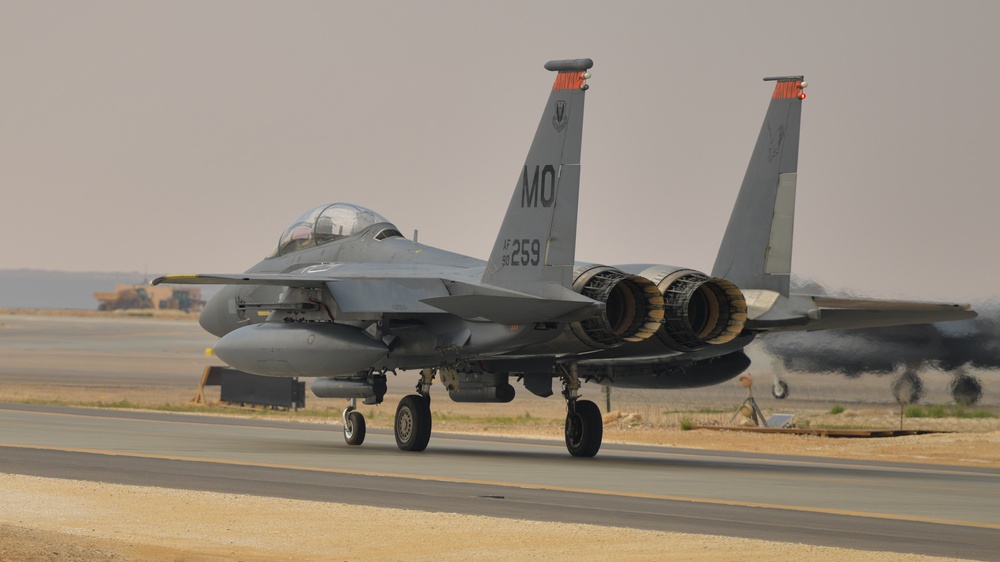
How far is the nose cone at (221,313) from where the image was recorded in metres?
→ 24.6

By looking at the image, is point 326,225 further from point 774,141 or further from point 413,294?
point 774,141

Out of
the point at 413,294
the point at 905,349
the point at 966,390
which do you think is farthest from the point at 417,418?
the point at 966,390

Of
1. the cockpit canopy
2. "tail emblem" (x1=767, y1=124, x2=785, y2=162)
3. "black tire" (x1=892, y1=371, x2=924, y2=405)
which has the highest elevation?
"tail emblem" (x1=767, y1=124, x2=785, y2=162)

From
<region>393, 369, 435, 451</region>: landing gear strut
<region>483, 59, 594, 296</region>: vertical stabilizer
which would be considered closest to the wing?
<region>483, 59, 594, 296</region>: vertical stabilizer

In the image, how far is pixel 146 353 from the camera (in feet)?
287

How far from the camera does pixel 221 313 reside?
24.8 m

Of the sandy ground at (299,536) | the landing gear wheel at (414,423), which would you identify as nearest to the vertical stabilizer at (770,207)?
the landing gear wheel at (414,423)

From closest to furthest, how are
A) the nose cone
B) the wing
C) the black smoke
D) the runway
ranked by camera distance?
the runway
the wing
the nose cone
the black smoke

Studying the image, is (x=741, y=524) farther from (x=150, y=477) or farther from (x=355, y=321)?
(x=355, y=321)

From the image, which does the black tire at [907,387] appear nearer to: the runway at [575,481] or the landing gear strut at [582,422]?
the runway at [575,481]

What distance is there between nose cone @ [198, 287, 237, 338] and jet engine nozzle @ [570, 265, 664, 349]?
749 cm

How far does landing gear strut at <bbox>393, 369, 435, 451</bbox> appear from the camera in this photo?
22281 mm

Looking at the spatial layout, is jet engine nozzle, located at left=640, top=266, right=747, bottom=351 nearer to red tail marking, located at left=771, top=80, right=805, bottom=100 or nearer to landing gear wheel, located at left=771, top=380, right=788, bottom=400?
red tail marking, located at left=771, top=80, right=805, bottom=100

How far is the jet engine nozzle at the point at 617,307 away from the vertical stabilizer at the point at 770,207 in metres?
2.79
